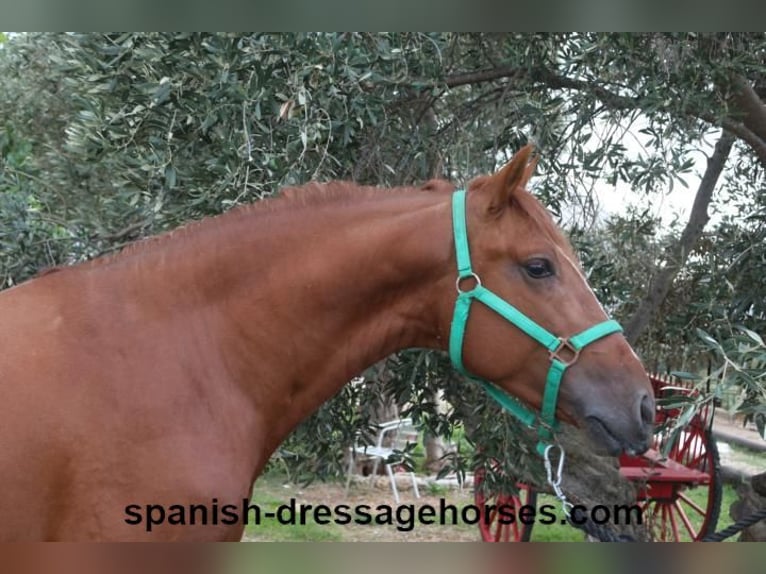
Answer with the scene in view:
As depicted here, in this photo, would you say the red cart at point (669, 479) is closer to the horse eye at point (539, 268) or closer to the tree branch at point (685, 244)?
the tree branch at point (685, 244)

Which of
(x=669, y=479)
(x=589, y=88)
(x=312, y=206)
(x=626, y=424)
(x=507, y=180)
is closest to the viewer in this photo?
(x=626, y=424)

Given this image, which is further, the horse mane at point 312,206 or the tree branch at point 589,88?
the tree branch at point 589,88

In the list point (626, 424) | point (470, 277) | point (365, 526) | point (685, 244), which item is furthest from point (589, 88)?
point (365, 526)

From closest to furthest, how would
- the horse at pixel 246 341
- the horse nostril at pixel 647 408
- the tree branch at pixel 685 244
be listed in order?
the horse at pixel 246 341
the horse nostril at pixel 647 408
the tree branch at pixel 685 244

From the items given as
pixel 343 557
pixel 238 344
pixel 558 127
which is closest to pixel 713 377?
pixel 343 557

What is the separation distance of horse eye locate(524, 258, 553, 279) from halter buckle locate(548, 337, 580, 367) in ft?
0.69

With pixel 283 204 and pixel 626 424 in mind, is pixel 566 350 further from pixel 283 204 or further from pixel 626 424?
pixel 283 204

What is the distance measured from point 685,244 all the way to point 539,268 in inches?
117

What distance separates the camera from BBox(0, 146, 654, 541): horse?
2.09 metres

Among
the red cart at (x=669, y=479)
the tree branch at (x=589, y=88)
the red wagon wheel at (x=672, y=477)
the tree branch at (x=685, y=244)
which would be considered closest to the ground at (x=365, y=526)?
the red cart at (x=669, y=479)

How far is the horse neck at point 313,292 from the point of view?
7.70ft

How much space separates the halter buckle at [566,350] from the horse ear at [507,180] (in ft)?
1.56

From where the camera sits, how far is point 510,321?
2.28 metres

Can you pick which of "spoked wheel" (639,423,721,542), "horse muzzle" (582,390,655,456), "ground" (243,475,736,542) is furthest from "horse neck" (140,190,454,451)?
"ground" (243,475,736,542)
